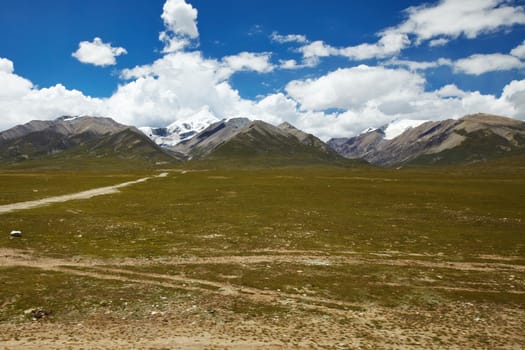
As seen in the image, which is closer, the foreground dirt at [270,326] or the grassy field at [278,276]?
the foreground dirt at [270,326]

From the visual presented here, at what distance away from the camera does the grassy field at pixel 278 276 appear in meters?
19.4

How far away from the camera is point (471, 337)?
1848 centimetres

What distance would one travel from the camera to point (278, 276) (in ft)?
90.6

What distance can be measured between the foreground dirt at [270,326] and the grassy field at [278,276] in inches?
4.0

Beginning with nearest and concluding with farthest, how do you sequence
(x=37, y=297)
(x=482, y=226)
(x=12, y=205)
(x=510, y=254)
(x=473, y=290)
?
1. (x=37, y=297)
2. (x=473, y=290)
3. (x=510, y=254)
4. (x=482, y=226)
5. (x=12, y=205)

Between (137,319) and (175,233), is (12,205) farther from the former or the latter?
(137,319)

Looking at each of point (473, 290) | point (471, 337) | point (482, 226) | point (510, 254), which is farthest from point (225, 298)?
point (482, 226)

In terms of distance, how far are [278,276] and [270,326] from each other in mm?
8350

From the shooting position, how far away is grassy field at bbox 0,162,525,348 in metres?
19.4

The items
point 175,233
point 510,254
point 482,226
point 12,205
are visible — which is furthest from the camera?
point 12,205

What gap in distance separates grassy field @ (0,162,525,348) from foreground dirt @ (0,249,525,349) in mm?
100

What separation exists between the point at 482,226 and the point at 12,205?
6611 centimetres

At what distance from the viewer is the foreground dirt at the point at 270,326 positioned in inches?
680

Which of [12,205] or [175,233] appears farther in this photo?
[12,205]
